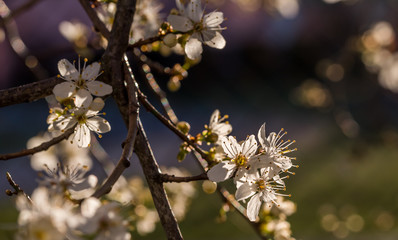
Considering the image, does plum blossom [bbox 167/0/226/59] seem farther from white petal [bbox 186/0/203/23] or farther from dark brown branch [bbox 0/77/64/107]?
dark brown branch [bbox 0/77/64/107]

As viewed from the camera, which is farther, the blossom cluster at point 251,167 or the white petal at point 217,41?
the white petal at point 217,41

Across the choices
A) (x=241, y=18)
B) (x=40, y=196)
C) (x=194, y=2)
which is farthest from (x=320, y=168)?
(x=40, y=196)

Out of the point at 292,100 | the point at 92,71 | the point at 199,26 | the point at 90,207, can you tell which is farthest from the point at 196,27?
the point at 292,100

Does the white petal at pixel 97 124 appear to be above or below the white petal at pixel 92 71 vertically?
below

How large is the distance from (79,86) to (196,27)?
30 cm

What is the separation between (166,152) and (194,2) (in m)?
3.90

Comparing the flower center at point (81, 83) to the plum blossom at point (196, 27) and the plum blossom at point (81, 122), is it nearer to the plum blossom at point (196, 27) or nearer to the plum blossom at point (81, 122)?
the plum blossom at point (81, 122)

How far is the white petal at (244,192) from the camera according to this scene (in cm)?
87

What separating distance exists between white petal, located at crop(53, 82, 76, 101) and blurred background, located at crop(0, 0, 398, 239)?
0.28 metres

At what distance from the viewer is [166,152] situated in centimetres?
486

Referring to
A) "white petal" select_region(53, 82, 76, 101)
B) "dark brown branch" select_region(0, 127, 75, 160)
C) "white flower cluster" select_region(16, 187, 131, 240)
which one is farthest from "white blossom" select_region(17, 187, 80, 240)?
"white petal" select_region(53, 82, 76, 101)

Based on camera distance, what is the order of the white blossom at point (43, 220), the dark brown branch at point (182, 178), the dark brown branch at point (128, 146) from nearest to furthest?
the white blossom at point (43, 220)
the dark brown branch at point (128, 146)
the dark brown branch at point (182, 178)

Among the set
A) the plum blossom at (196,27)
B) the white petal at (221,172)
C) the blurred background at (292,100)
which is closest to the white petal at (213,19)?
the plum blossom at (196,27)

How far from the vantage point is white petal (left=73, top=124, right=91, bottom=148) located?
0.96 meters
